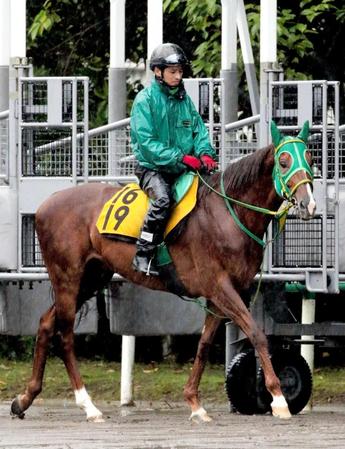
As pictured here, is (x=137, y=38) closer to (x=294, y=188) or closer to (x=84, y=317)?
(x=84, y=317)

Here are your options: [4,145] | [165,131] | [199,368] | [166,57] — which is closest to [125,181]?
[4,145]

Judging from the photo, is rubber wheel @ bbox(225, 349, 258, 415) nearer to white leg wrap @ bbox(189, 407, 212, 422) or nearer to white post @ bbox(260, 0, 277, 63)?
white leg wrap @ bbox(189, 407, 212, 422)

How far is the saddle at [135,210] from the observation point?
14656mm

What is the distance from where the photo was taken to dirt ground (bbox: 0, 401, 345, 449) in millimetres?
12930

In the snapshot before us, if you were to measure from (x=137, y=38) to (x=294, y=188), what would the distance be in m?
7.62

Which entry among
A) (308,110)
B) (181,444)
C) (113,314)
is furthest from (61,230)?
(181,444)

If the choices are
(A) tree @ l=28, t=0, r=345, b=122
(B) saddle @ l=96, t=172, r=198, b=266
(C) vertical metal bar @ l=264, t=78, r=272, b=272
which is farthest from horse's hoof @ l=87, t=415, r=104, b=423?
(A) tree @ l=28, t=0, r=345, b=122

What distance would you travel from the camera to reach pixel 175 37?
20.8 m

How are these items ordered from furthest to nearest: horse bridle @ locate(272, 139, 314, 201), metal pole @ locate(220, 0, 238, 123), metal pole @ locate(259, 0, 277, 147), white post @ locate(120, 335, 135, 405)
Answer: white post @ locate(120, 335, 135, 405), metal pole @ locate(220, 0, 238, 123), metal pole @ locate(259, 0, 277, 147), horse bridle @ locate(272, 139, 314, 201)

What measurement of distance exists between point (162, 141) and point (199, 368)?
165 cm

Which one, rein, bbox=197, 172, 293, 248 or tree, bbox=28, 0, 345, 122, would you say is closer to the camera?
rein, bbox=197, 172, 293, 248

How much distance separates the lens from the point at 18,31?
16.5 meters

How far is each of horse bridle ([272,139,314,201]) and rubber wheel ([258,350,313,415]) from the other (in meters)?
1.90


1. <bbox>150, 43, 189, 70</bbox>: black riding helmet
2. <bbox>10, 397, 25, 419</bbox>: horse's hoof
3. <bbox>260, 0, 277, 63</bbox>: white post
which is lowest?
<bbox>10, 397, 25, 419</bbox>: horse's hoof
